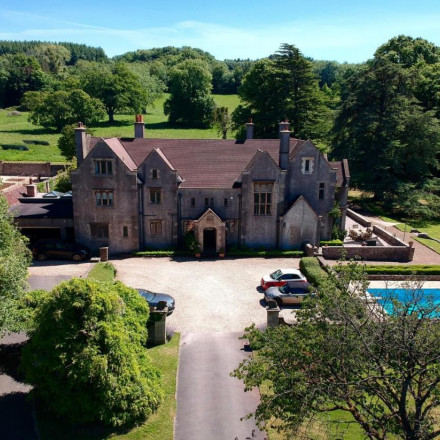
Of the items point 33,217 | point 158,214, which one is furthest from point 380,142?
point 33,217

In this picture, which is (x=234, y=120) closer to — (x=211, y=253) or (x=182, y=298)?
(x=211, y=253)

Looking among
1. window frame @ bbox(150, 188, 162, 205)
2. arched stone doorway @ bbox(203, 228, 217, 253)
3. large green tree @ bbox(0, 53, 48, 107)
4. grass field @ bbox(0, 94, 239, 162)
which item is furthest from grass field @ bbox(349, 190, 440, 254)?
large green tree @ bbox(0, 53, 48, 107)

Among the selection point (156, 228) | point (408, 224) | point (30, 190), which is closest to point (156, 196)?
point (156, 228)

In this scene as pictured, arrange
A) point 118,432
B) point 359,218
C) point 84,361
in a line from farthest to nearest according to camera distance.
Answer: point 359,218 < point 118,432 < point 84,361

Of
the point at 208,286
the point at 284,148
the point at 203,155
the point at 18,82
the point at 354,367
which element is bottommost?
the point at 208,286

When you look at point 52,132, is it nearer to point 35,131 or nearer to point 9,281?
point 35,131

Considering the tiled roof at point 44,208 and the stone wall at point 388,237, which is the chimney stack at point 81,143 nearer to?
the tiled roof at point 44,208
